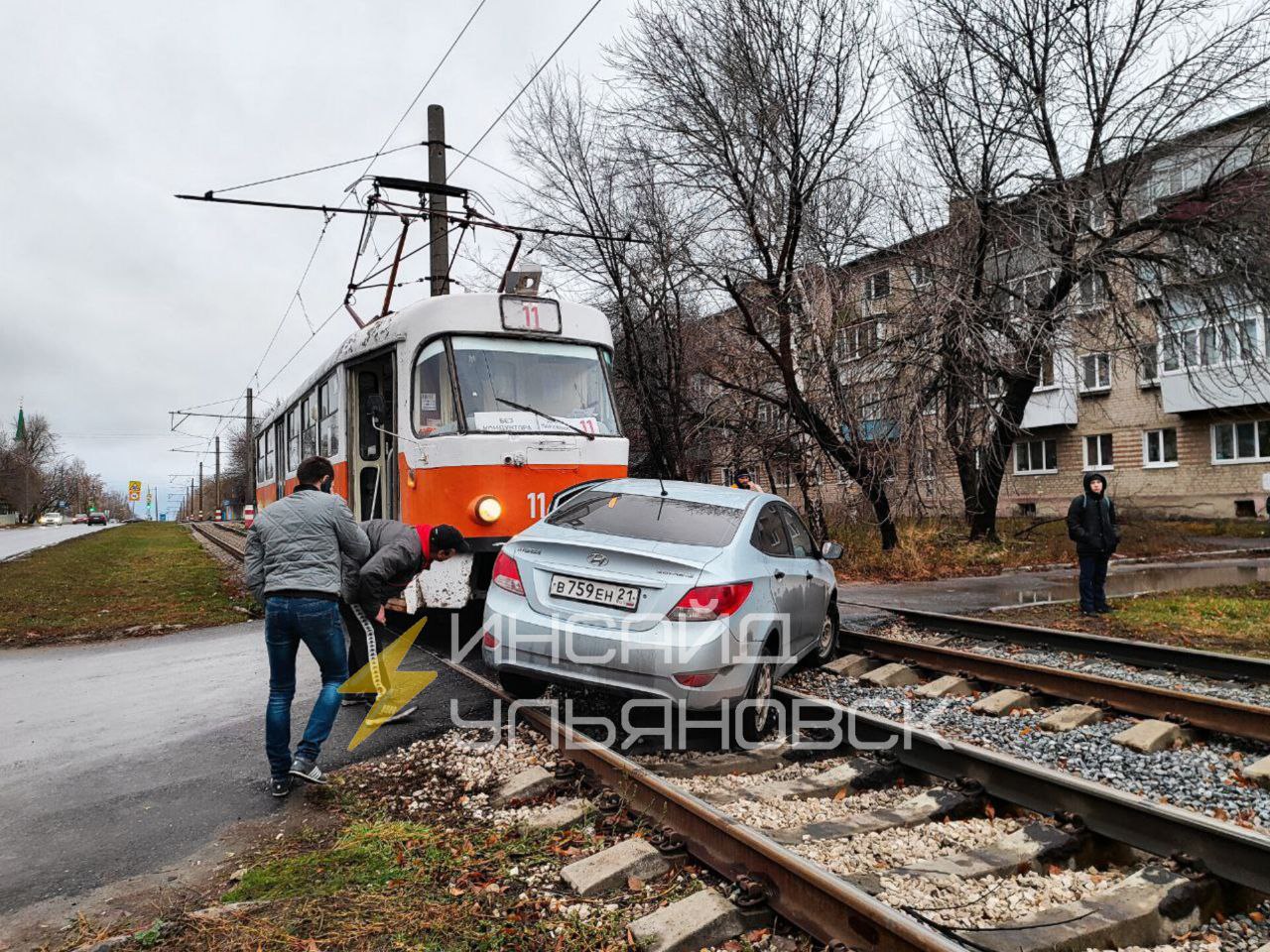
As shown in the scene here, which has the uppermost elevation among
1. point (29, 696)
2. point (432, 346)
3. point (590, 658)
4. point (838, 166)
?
point (838, 166)

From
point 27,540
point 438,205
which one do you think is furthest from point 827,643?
point 27,540

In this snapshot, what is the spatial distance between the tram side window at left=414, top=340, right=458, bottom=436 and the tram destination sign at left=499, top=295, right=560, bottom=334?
73cm

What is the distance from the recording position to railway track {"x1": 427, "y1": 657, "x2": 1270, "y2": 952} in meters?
2.99

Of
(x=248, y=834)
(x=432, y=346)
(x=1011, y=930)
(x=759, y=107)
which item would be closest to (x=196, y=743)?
(x=248, y=834)

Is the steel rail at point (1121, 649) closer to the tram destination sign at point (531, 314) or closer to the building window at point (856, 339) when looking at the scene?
the tram destination sign at point (531, 314)

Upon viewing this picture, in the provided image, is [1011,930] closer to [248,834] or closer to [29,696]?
[248,834]

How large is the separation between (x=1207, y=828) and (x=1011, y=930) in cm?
112

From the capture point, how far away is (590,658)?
5.04m

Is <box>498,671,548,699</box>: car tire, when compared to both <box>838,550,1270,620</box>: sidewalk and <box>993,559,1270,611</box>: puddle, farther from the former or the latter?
<box>993,559,1270,611</box>: puddle

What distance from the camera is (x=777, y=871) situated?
10.6 ft

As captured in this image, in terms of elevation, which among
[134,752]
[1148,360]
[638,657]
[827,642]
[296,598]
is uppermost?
[1148,360]

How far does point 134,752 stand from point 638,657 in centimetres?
348

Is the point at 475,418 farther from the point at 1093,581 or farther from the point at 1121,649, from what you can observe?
the point at 1093,581

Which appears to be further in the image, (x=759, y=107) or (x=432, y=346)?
(x=759, y=107)
